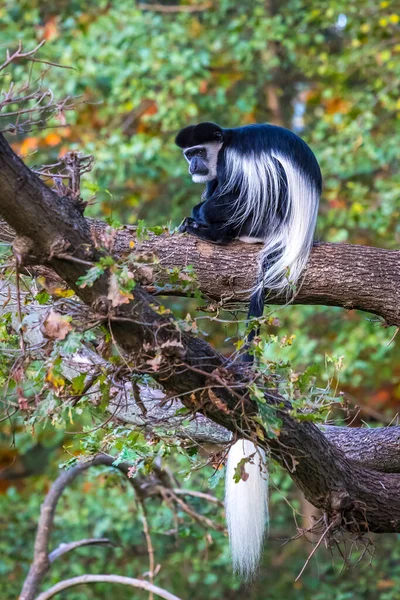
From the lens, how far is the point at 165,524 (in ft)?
9.98

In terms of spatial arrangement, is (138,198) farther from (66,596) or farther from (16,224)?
(16,224)

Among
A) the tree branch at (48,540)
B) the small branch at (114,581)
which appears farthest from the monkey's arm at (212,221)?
the small branch at (114,581)

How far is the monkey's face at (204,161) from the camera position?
3.11 meters

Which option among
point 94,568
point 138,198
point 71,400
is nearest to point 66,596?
point 94,568

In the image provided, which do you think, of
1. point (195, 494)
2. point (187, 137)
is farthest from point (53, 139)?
point (195, 494)

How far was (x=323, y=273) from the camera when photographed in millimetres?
2314

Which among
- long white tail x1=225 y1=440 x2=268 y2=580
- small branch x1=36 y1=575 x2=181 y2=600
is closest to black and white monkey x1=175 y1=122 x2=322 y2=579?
long white tail x1=225 y1=440 x2=268 y2=580

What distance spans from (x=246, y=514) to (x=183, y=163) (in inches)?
126

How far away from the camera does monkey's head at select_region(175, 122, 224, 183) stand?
308cm

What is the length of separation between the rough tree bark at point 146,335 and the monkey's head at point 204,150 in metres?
1.56

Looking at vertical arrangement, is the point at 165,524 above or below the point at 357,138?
below

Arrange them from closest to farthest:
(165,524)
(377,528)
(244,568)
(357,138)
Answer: (244,568) → (377,528) → (165,524) → (357,138)

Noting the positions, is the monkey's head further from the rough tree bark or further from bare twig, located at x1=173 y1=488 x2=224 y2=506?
the rough tree bark

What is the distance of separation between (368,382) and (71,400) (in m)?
4.26
